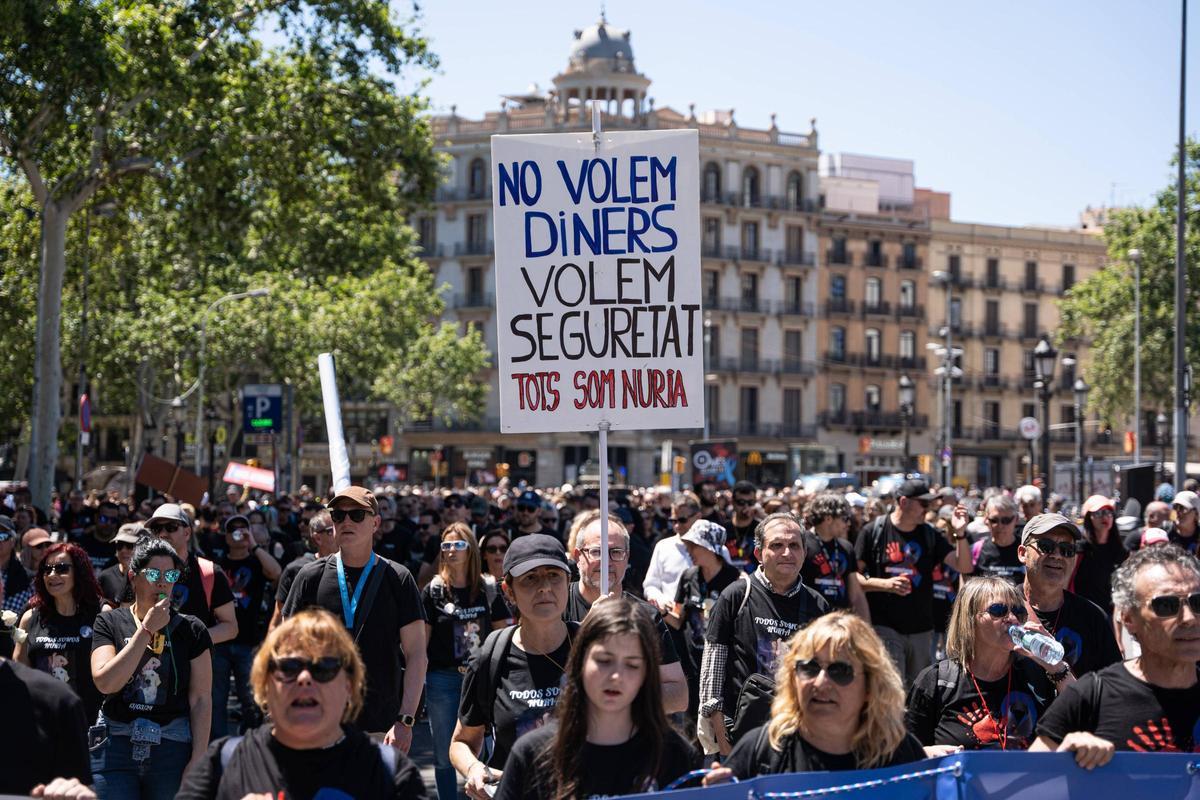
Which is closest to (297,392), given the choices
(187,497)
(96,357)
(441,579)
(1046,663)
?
(96,357)

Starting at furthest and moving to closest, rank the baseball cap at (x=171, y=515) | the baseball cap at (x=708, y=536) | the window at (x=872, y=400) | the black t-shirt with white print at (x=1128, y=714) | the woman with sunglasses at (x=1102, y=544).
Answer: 1. the window at (x=872, y=400)
2. the woman with sunglasses at (x=1102, y=544)
3. the baseball cap at (x=708, y=536)
4. the baseball cap at (x=171, y=515)
5. the black t-shirt with white print at (x=1128, y=714)

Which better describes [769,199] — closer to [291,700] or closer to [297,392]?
[297,392]

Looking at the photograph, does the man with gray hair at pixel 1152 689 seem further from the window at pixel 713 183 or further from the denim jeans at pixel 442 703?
the window at pixel 713 183

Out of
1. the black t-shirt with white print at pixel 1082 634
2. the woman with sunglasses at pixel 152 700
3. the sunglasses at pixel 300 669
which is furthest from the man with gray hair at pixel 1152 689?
the woman with sunglasses at pixel 152 700

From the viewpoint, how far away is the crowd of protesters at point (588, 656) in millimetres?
4125

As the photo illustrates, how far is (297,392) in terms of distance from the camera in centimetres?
4638

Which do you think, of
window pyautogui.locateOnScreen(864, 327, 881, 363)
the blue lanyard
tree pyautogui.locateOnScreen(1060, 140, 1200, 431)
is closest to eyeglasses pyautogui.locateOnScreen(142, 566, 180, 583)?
the blue lanyard

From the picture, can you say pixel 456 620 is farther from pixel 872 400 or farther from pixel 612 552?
pixel 872 400

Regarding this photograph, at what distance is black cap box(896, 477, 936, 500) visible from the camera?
987cm

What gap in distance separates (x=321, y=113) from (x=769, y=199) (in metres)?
54.6

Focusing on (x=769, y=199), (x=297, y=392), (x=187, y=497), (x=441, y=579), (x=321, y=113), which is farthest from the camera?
(x=769, y=199)

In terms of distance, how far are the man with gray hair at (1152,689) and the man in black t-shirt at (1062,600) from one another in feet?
5.29

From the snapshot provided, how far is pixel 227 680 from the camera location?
33.2 ft

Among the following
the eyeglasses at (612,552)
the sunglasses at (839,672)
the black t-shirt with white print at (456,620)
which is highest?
A: the eyeglasses at (612,552)
